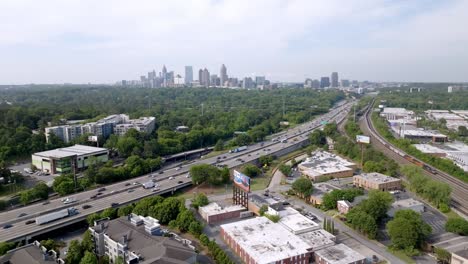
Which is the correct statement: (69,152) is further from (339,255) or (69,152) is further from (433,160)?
(433,160)

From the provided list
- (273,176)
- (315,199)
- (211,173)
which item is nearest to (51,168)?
(211,173)

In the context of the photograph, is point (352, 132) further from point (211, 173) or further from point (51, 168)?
point (51, 168)

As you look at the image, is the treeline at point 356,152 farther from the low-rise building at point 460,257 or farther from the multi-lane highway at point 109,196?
the low-rise building at point 460,257

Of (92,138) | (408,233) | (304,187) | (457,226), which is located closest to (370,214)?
(408,233)

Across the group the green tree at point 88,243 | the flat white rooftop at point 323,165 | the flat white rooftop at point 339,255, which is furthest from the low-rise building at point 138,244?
the flat white rooftop at point 323,165

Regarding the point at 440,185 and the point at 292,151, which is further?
the point at 292,151

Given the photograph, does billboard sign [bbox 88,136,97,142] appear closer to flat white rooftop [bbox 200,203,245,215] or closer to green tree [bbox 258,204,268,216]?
flat white rooftop [bbox 200,203,245,215]
